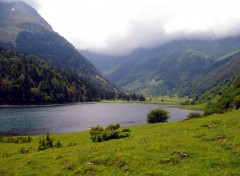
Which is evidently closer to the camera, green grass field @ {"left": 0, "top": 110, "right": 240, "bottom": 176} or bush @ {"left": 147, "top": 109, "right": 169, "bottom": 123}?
green grass field @ {"left": 0, "top": 110, "right": 240, "bottom": 176}

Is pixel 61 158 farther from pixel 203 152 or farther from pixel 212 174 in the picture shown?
pixel 212 174

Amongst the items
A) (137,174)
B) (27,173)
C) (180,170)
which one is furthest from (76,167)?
(180,170)

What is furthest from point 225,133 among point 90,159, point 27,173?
point 27,173

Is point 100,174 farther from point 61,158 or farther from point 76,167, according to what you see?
point 61,158

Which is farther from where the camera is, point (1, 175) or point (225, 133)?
point (225, 133)

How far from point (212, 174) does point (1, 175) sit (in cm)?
2346

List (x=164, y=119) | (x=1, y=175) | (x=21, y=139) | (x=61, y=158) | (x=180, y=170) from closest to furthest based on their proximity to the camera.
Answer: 1. (x=180, y=170)
2. (x=1, y=175)
3. (x=61, y=158)
4. (x=21, y=139)
5. (x=164, y=119)

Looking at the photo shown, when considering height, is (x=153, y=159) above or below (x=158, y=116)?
below

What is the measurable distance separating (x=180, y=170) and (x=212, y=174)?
10.1 feet

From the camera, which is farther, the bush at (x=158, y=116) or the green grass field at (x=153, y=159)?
the bush at (x=158, y=116)

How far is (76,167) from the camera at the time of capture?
34.5 meters

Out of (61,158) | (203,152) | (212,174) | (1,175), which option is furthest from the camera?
(61,158)

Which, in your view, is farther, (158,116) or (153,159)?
(158,116)

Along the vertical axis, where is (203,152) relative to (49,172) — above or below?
above
